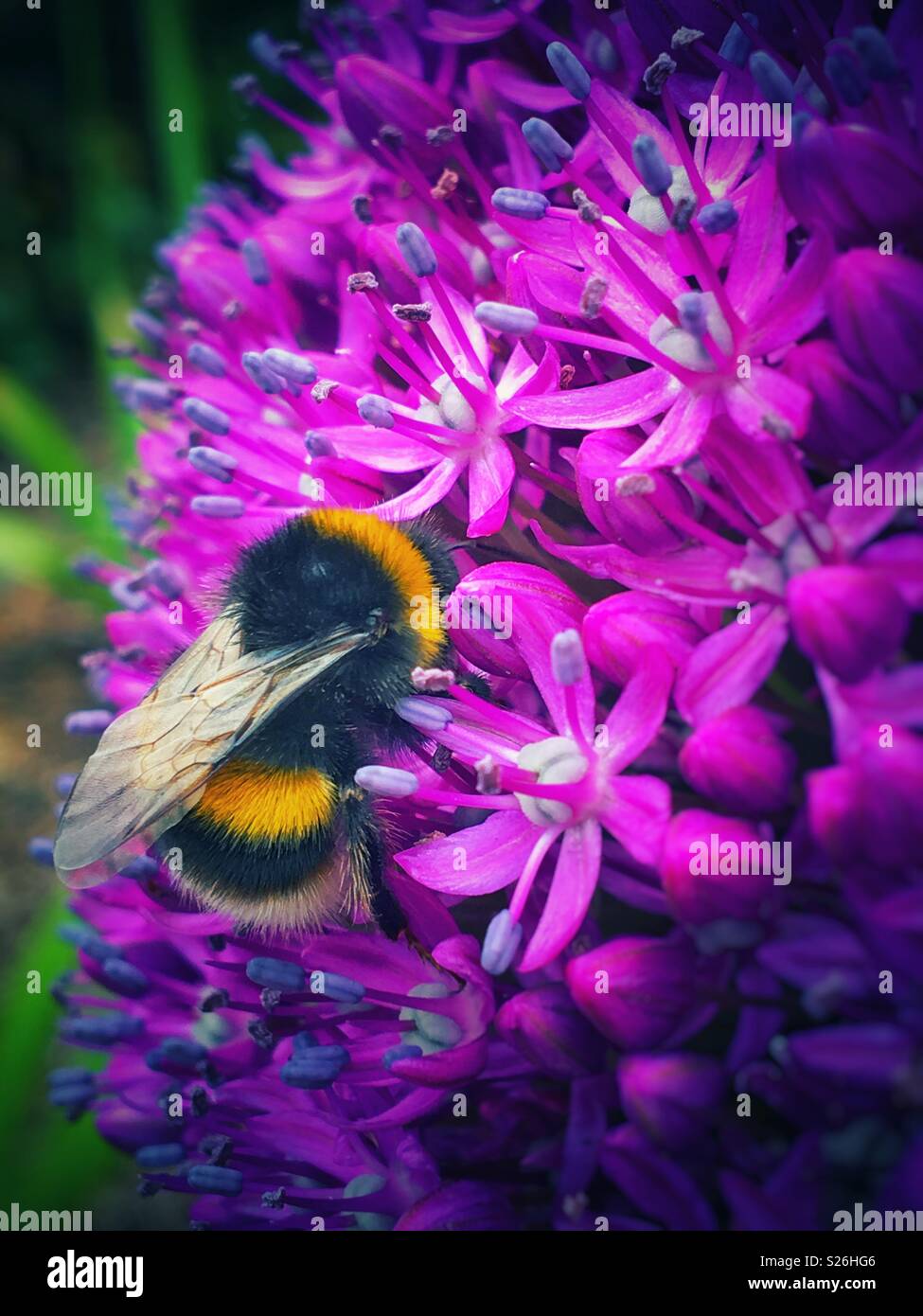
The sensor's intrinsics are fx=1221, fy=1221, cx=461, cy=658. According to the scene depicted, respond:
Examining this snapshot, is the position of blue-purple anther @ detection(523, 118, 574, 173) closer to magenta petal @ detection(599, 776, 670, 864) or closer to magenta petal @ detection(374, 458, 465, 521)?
magenta petal @ detection(374, 458, 465, 521)

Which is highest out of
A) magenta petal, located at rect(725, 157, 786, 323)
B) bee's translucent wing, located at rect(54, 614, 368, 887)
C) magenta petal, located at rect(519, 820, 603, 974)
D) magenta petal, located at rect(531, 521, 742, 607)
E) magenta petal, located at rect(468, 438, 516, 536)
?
magenta petal, located at rect(725, 157, 786, 323)

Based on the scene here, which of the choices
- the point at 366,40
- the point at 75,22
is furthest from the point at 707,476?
the point at 75,22

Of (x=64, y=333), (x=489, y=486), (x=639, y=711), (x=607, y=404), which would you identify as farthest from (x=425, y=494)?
(x=64, y=333)

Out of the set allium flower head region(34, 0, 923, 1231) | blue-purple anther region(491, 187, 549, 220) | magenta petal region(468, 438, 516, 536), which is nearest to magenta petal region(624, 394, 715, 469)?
allium flower head region(34, 0, 923, 1231)

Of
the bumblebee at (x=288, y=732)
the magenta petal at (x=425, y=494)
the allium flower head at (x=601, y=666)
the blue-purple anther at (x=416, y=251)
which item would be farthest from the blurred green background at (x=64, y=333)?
the magenta petal at (x=425, y=494)

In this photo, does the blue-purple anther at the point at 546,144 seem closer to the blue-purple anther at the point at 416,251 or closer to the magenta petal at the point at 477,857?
the blue-purple anther at the point at 416,251

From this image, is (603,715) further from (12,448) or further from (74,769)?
(12,448)
